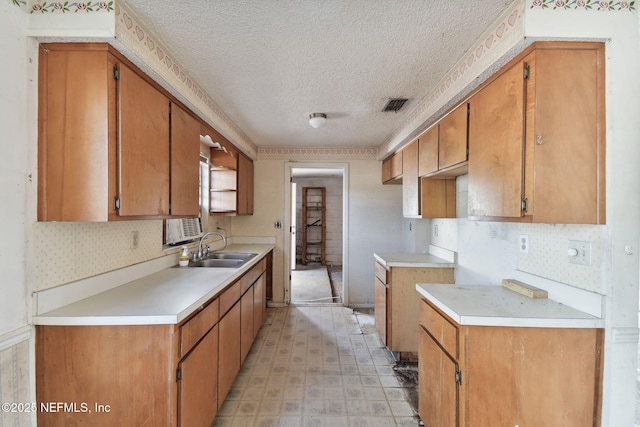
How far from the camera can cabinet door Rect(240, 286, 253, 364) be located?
2.27m

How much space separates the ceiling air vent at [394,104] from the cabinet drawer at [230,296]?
6.34ft

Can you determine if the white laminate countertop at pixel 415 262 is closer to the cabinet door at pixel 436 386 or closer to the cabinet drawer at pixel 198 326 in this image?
the cabinet door at pixel 436 386

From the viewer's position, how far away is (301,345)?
9.23ft

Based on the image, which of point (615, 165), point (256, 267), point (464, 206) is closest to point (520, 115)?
point (615, 165)

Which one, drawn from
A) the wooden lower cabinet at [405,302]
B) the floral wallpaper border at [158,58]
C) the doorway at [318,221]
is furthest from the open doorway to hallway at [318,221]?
the floral wallpaper border at [158,58]

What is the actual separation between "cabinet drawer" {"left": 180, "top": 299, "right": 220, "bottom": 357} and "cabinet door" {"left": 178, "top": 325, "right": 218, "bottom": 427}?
0.15ft

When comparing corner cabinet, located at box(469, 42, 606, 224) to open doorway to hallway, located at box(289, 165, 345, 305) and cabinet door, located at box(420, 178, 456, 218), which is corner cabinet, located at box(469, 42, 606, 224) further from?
open doorway to hallway, located at box(289, 165, 345, 305)

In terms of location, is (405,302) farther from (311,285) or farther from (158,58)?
(311,285)

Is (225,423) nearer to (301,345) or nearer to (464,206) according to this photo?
(301,345)

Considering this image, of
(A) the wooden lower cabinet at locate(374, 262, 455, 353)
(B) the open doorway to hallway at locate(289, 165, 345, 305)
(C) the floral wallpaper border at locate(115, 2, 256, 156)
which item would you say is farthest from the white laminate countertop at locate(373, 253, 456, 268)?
(B) the open doorway to hallway at locate(289, 165, 345, 305)

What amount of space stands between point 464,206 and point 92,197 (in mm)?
2604

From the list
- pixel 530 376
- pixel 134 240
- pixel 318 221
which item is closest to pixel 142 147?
pixel 134 240

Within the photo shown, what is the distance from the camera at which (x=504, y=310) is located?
4.37 ft

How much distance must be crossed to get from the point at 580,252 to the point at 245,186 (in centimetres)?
318
